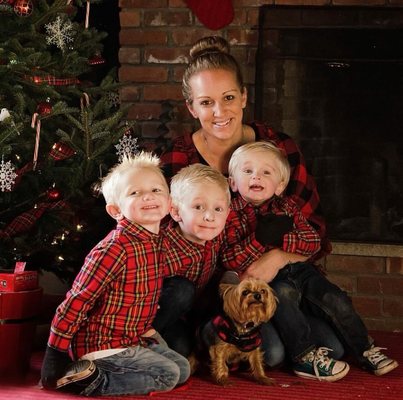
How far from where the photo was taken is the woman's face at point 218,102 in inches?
106

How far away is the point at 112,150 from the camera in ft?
10.5

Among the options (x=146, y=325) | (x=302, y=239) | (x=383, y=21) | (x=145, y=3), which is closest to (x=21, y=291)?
(x=146, y=325)

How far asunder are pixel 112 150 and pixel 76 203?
30 centimetres

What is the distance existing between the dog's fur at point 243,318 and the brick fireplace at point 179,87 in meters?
1.15

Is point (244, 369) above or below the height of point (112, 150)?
below

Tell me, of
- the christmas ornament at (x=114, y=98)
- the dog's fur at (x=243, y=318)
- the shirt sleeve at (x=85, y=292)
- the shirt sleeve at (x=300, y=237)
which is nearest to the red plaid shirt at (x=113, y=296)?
the shirt sleeve at (x=85, y=292)

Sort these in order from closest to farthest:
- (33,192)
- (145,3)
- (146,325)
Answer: (146,325) → (33,192) → (145,3)

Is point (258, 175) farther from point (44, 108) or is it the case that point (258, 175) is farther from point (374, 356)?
point (44, 108)

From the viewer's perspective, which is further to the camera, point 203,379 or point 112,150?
point 112,150

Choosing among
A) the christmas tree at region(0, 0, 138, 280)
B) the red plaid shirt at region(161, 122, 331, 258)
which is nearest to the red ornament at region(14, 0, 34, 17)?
the christmas tree at region(0, 0, 138, 280)

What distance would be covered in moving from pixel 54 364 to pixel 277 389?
2.17 feet

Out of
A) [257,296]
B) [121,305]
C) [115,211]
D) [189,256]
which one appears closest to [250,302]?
[257,296]

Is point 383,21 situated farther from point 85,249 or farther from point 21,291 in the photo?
point 21,291

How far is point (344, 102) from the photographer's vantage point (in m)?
3.41
